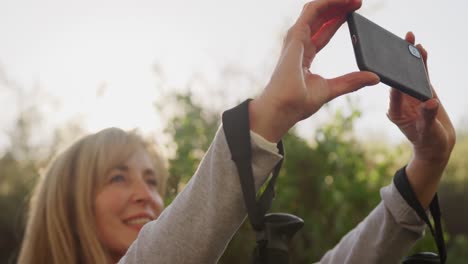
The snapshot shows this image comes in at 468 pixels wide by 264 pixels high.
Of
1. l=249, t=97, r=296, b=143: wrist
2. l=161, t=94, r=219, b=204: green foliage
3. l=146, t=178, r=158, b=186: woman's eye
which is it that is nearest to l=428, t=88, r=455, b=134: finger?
l=249, t=97, r=296, b=143: wrist

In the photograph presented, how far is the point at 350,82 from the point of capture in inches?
44.5

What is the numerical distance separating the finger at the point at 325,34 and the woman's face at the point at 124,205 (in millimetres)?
1169

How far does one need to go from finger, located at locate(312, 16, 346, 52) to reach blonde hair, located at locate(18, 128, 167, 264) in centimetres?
113

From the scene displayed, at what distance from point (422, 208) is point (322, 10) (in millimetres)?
685

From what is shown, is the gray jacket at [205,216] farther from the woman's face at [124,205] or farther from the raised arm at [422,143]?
the woman's face at [124,205]

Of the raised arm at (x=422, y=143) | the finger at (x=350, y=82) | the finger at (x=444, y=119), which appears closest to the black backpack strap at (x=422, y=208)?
the raised arm at (x=422, y=143)

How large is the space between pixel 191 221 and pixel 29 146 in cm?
824

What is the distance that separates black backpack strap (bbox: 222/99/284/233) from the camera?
3.16ft

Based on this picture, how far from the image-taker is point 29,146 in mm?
8594

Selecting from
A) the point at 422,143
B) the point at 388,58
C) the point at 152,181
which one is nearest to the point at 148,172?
the point at 152,181

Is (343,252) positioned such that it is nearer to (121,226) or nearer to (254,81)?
(121,226)

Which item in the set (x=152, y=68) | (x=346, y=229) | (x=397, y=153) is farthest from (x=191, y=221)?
(x=152, y=68)

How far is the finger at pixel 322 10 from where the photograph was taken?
1158 millimetres

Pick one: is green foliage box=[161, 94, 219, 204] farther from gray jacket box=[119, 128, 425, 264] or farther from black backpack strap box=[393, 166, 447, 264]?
gray jacket box=[119, 128, 425, 264]
